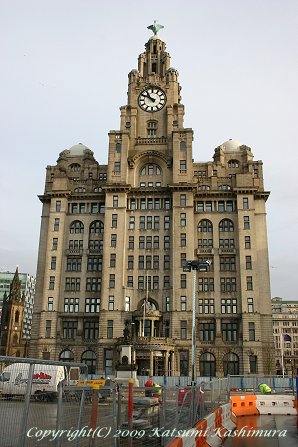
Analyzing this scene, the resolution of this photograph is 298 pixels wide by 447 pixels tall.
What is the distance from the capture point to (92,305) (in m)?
75.9

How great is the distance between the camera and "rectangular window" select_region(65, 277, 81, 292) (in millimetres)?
76938

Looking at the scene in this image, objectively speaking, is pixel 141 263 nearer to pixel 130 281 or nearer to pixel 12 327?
pixel 130 281

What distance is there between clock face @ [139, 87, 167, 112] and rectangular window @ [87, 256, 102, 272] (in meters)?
30.9

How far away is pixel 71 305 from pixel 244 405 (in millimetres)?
52662

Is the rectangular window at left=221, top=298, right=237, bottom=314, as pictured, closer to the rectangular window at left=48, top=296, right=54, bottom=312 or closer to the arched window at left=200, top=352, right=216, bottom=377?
the arched window at left=200, top=352, right=216, bottom=377

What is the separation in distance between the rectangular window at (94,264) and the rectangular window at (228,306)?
21.6 metres

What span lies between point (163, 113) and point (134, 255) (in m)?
29.1

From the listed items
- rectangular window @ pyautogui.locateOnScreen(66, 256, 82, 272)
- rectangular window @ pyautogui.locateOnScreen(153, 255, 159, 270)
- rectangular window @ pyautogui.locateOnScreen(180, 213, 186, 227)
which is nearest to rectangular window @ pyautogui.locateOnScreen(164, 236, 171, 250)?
rectangular window @ pyautogui.locateOnScreen(153, 255, 159, 270)

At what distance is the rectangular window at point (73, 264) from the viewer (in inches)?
3073

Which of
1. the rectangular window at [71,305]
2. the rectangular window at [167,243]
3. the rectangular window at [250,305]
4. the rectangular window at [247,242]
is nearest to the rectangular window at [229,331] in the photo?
the rectangular window at [250,305]

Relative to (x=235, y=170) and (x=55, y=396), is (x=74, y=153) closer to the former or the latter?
(x=235, y=170)

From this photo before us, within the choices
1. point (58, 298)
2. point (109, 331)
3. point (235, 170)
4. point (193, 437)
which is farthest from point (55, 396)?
point (235, 170)

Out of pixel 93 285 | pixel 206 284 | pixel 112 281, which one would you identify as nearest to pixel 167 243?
pixel 206 284

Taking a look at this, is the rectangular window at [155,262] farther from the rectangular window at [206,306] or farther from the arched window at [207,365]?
the arched window at [207,365]
